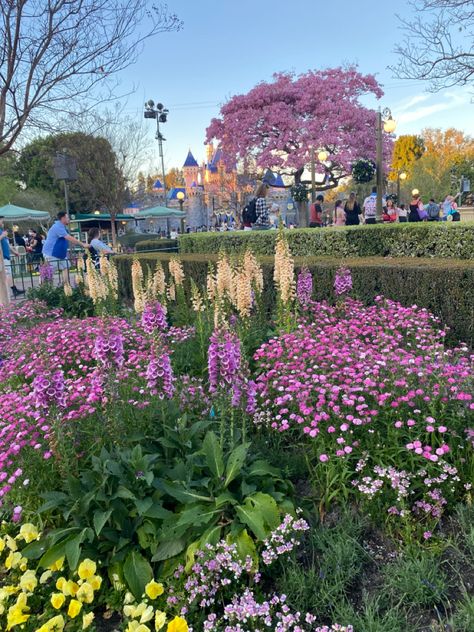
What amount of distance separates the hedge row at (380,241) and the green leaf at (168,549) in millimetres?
4651

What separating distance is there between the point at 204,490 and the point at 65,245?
8.98m

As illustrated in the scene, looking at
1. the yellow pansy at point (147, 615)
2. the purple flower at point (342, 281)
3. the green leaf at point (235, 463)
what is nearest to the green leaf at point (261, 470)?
the green leaf at point (235, 463)

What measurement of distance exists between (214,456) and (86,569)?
816 millimetres

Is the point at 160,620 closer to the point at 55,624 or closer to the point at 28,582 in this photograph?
the point at 55,624

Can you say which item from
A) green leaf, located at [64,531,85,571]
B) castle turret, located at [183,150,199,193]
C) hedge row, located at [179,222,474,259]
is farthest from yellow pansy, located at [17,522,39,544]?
castle turret, located at [183,150,199,193]

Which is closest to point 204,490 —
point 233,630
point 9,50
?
point 233,630

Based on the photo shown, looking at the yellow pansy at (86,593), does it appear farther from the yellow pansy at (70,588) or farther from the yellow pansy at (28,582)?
the yellow pansy at (28,582)

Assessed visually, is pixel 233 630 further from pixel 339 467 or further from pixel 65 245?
pixel 65 245

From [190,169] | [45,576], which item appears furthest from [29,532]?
[190,169]

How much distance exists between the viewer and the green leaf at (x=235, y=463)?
2498 millimetres

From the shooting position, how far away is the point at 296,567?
7.54 feet

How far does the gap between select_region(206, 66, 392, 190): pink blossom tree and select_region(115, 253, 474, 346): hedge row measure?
21.6 metres

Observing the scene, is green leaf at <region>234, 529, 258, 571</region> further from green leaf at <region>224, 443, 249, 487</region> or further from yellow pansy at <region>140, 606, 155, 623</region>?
yellow pansy at <region>140, 606, 155, 623</region>

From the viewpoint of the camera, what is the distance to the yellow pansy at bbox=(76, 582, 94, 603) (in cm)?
224
